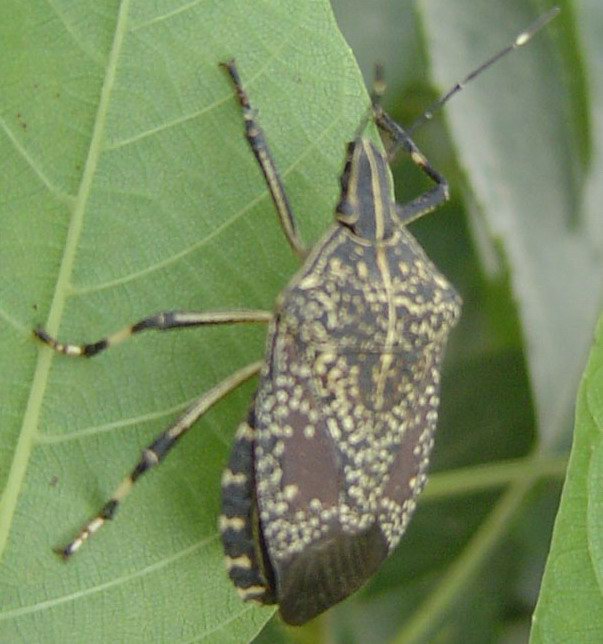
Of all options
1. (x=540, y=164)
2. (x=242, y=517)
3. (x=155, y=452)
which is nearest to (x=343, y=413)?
(x=242, y=517)

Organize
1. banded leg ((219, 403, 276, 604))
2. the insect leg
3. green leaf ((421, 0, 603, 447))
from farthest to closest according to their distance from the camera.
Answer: green leaf ((421, 0, 603, 447)) → the insect leg → banded leg ((219, 403, 276, 604))

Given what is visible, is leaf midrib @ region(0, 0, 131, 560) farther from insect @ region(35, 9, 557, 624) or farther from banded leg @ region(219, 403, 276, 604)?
banded leg @ region(219, 403, 276, 604)

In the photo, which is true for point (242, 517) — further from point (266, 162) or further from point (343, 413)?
point (266, 162)

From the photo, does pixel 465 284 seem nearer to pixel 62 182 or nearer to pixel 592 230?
pixel 592 230

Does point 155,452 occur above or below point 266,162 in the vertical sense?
below

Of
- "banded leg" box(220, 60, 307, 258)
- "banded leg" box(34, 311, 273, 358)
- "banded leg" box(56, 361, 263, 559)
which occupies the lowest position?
"banded leg" box(56, 361, 263, 559)

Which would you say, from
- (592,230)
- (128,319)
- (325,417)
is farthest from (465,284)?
(128,319)

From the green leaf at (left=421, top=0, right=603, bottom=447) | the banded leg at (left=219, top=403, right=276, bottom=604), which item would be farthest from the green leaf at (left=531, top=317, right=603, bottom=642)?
the green leaf at (left=421, top=0, right=603, bottom=447)
